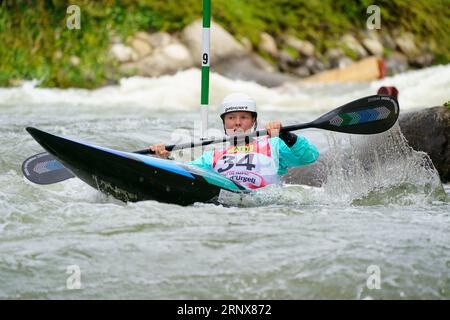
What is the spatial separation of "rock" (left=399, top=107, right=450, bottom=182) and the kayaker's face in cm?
178

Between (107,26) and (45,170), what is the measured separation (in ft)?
30.7

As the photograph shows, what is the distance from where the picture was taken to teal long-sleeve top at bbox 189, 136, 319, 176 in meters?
5.89

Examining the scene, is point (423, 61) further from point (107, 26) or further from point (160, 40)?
point (107, 26)

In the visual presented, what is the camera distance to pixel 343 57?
16078 mm

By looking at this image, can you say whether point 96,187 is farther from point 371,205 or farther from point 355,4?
point 355,4

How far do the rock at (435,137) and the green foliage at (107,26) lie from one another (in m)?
7.82

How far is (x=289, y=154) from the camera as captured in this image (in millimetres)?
5953

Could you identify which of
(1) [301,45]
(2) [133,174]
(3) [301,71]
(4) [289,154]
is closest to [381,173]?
(4) [289,154]

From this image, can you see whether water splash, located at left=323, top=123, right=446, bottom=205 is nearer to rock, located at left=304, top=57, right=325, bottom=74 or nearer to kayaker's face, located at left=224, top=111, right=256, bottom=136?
kayaker's face, located at left=224, top=111, right=256, bottom=136

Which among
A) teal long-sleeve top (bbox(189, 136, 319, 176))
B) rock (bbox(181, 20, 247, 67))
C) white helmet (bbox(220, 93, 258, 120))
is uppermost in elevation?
rock (bbox(181, 20, 247, 67))

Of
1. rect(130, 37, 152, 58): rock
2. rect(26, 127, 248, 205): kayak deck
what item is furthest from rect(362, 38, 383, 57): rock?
rect(26, 127, 248, 205): kayak deck

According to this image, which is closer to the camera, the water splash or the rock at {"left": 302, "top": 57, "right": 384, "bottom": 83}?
the water splash

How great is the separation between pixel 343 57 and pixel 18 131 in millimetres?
8550
